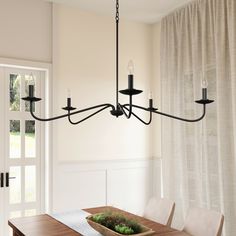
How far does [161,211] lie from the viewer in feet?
9.54

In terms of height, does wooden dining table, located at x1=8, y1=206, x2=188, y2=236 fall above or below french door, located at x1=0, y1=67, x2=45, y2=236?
below

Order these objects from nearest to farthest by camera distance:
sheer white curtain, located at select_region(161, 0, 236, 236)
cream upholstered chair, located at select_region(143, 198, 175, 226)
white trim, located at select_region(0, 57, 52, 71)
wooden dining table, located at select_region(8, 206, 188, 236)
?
wooden dining table, located at select_region(8, 206, 188, 236)
cream upholstered chair, located at select_region(143, 198, 175, 226)
sheer white curtain, located at select_region(161, 0, 236, 236)
white trim, located at select_region(0, 57, 52, 71)

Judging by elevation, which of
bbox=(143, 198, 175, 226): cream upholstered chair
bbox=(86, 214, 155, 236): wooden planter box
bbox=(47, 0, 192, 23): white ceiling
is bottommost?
bbox=(143, 198, 175, 226): cream upholstered chair

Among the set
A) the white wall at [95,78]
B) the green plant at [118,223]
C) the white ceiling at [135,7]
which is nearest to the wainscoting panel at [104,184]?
the white wall at [95,78]

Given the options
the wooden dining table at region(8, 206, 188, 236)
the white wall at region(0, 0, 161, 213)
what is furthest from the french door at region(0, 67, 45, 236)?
the wooden dining table at region(8, 206, 188, 236)

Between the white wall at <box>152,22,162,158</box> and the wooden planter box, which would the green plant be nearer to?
the wooden planter box

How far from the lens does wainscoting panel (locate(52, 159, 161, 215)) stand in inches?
150

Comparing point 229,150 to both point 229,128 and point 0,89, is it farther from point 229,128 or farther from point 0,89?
point 0,89

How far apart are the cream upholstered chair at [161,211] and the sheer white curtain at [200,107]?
0.70 m

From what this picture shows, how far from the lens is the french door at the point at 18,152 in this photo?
3586 millimetres

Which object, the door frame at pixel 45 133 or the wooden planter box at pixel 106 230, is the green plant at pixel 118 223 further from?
the door frame at pixel 45 133

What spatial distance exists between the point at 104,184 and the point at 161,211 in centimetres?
131

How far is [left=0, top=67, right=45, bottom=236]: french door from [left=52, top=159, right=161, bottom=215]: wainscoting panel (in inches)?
9.7

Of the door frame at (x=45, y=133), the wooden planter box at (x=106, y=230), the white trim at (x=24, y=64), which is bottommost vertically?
the wooden planter box at (x=106, y=230)
